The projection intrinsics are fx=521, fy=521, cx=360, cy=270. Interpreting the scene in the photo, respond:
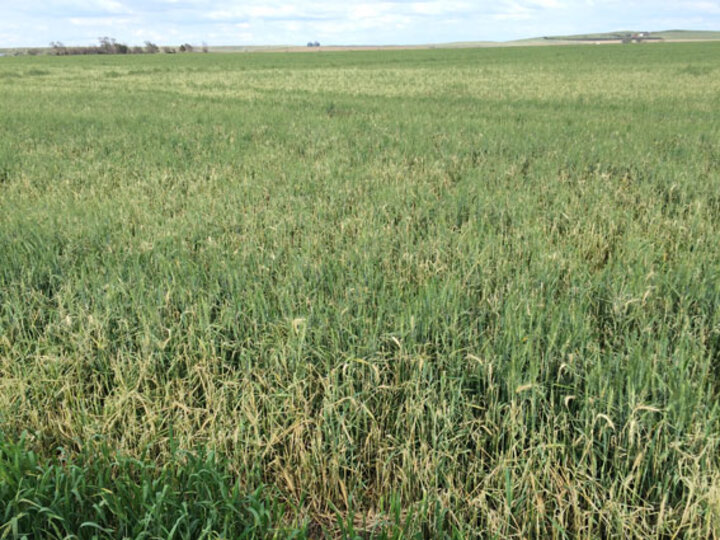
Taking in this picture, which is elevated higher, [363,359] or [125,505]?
[363,359]

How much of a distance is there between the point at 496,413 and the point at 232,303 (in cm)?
159

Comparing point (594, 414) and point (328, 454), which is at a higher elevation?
point (594, 414)

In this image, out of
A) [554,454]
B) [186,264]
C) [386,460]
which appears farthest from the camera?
[186,264]

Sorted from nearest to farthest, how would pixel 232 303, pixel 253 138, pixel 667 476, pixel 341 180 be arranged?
1. pixel 667 476
2. pixel 232 303
3. pixel 341 180
4. pixel 253 138

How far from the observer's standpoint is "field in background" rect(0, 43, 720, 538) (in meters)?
1.85

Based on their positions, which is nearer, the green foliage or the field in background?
the green foliage

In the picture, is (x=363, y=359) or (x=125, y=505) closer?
(x=125, y=505)

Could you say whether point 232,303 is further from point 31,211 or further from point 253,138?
point 253,138

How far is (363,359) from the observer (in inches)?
91.9

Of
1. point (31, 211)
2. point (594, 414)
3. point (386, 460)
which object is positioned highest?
point (31, 211)

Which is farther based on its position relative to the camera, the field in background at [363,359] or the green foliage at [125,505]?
the field in background at [363,359]

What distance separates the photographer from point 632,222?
14.8 ft

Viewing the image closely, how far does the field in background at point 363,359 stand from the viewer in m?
1.85

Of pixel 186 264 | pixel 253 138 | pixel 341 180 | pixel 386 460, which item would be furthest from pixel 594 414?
pixel 253 138
